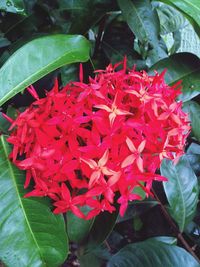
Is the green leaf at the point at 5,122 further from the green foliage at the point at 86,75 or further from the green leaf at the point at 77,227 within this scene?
the green leaf at the point at 77,227

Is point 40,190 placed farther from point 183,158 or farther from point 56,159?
point 183,158

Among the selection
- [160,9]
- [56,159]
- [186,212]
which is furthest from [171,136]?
[160,9]

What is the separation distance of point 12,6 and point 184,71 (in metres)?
0.35

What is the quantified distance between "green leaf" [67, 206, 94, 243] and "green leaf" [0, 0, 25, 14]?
380 mm

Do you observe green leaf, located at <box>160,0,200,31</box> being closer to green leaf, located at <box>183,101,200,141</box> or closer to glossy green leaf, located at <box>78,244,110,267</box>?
green leaf, located at <box>183,101,200,141</box>

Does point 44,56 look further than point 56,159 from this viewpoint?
Yes

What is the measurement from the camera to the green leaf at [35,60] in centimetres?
65

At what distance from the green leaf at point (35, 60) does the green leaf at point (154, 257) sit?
349 mm

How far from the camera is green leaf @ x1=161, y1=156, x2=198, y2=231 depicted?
806mm

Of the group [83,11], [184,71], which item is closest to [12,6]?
[83,11]

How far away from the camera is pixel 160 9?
3.59 ft

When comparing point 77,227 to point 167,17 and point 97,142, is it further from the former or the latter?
point 167,17

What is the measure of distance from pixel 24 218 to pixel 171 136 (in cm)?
24

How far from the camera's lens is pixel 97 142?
20.8 inches
